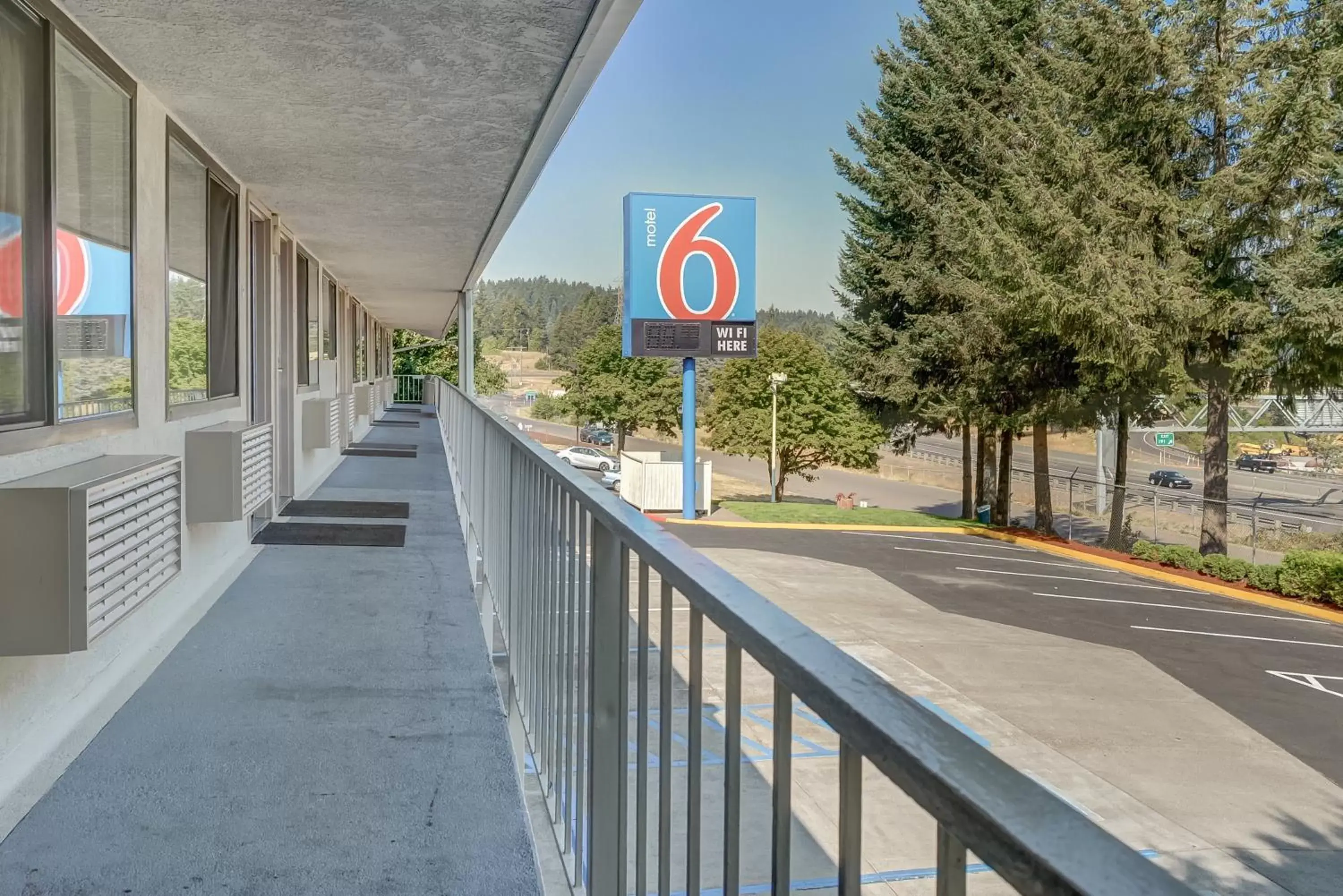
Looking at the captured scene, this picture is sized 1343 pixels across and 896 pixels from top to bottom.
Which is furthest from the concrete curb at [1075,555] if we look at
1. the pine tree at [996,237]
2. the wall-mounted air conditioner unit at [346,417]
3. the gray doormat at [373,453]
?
the wall-mounted air conditioner unit at [346,417]

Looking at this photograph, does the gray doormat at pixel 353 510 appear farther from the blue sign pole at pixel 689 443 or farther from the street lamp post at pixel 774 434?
the street lamp post at pixel 774 434

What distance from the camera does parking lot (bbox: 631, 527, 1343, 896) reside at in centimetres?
446

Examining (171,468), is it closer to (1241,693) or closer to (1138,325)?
(1241,693)

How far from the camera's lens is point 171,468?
353cm

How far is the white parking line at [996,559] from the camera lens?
1789 centimetres

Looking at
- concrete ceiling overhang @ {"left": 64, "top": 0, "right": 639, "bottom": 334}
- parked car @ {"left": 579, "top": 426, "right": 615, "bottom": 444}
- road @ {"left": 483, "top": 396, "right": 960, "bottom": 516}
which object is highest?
concrete ceiling overhang @ {"left": 64, "top": 0, "right": 639, "bottom": 334}

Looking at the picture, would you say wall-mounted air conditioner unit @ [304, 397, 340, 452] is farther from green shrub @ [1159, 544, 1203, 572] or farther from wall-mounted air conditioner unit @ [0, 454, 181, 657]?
green shrub @ [1159, 544, 1203, 572]

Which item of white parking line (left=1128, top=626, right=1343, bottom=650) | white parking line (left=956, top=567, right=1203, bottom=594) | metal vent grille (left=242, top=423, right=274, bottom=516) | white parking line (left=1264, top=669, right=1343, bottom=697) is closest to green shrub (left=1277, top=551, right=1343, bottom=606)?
white parking line (left=956, top=567, right=1203, bottom=594)

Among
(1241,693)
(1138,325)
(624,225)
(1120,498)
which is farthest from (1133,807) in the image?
(624,225)

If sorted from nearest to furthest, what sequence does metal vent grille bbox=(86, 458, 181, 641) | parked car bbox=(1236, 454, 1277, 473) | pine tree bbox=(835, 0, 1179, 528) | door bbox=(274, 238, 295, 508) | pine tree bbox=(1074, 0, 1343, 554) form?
metal vent grille bbox=(86, 458, 181, 641), door bbox=(274, 238, 295, 508), pine tree bbox=(1074, 0, 1343, 554), pine tree bbox=(835, 0, 1179, 528), parked car bbox=(1236, 454, 1277, 473)

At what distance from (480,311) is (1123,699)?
98.2 meters

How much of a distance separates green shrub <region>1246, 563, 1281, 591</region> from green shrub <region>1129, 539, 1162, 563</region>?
200 cm

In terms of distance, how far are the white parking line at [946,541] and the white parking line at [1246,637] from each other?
720cm

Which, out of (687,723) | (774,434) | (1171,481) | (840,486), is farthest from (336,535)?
(840,486)
